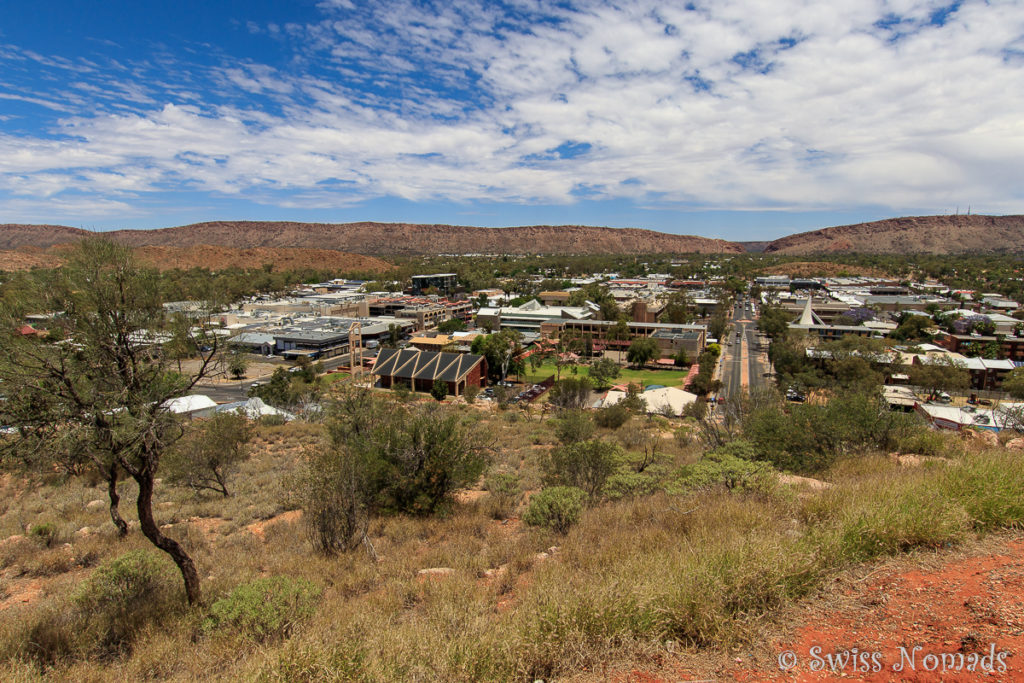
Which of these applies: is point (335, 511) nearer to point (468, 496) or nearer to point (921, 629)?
point (468, 496)

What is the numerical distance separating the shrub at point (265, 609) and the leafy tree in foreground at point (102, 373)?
4.20 ft

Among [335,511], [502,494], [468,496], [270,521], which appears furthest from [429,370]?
[335,511]

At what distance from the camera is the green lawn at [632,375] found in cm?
4275

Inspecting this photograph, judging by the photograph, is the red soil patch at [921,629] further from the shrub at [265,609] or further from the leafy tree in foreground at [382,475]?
the leafy tree in foreground at [382,475]

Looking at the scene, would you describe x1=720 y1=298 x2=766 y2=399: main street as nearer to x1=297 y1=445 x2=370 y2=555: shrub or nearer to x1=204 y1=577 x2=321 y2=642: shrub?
x1=297 y1=445 x2=370 y2=555: shrub

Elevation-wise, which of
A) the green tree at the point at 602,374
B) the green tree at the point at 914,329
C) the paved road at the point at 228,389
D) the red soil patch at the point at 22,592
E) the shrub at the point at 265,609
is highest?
the shrub at the point at 265,609

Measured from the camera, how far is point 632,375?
1799 inches

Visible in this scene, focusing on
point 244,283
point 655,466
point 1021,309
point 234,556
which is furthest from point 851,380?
point 244,283

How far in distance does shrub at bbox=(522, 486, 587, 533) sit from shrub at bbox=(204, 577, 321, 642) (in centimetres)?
347

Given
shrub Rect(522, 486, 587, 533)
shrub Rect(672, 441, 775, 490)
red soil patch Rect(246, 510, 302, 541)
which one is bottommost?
red soil patch Rect(246, 510, 302, 541)

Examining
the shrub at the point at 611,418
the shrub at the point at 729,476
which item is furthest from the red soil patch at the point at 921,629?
the shrub at the point at 611,418

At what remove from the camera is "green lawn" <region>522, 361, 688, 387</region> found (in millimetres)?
42750

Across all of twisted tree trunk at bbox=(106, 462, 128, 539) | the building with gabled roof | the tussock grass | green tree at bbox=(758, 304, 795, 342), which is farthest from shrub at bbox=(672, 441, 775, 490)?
green tree at bbox=(758, 304, 795, 342)

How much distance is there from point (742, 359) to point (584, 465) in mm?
46793
